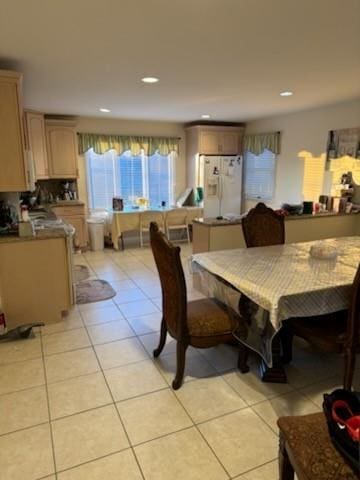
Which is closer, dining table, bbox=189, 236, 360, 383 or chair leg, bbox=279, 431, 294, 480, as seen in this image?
chair leg, bbox=279, 431, 294, 480

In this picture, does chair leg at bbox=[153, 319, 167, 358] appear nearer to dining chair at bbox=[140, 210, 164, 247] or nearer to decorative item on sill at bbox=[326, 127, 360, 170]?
dining chair at bbox=[140, 210, 164, 247]

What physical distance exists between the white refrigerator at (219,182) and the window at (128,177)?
31.4 inches

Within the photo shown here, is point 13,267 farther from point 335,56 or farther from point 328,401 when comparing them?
point 335,56

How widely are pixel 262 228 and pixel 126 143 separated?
3.98m

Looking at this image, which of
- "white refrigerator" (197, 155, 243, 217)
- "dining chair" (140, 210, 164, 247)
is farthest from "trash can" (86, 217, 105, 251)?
"white refrigerator" (197, 155, 243, 217)

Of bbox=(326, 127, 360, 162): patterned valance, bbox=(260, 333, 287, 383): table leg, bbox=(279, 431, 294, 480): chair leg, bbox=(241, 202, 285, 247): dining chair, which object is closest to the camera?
bbox=(279, 431, 294, 480): chair leg

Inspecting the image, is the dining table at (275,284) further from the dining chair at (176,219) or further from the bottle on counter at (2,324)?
the dining chair at (176,219)

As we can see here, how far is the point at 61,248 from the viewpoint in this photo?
Answer: 3.06 metres

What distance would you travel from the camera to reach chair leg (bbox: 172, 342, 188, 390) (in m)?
2.16

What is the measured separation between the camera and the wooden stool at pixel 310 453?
1048 millimetres

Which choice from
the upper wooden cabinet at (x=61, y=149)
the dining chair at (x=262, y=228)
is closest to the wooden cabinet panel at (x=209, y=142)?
the upper wooden cabinet at (x=61, y=149)

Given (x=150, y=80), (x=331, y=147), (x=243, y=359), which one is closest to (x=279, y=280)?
(x=243, y=359)

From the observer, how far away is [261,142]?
608 centimetres

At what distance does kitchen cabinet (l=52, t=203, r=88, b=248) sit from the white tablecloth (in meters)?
3.59
